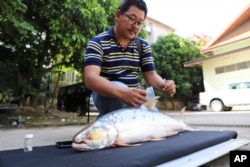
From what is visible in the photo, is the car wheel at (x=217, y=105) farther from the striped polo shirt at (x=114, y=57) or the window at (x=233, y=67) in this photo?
the striped polo shirt at (x=114, y=57)

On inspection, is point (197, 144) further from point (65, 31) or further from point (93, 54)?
point (65, 31)

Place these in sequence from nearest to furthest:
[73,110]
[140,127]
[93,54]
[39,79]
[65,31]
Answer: [140,127], [93,54], [65,31], [39,79], [73,110]

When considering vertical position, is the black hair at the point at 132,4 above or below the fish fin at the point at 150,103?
above

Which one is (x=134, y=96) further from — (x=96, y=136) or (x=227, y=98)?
(x=227, y=98)

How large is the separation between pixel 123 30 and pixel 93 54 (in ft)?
1.08

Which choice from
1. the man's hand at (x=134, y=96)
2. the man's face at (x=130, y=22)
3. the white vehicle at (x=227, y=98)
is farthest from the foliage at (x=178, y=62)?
the man's hand at (x=134, y=96)

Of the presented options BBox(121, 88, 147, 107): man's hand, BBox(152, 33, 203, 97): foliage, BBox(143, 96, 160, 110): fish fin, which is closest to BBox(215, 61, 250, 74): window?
BBox(152, 33, 203, 97): foliage

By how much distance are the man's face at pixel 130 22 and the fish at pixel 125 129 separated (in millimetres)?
553

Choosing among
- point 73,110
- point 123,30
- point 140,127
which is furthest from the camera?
point 73,110

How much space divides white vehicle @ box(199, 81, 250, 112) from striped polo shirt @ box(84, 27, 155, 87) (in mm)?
11860

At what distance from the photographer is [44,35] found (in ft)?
31.6

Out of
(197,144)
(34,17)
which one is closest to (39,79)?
(34,17)

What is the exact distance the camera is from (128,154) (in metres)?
1.43

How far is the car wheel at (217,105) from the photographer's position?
13.9 meters
